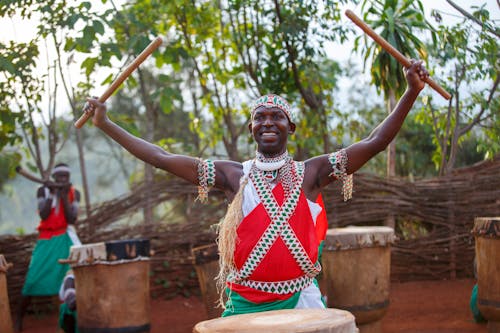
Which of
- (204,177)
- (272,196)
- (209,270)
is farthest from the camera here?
(209,270)

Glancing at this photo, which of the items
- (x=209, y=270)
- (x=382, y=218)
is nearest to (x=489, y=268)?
(x=209, y=270)

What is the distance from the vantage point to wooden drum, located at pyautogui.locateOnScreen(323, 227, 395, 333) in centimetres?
510

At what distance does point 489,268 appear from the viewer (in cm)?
489

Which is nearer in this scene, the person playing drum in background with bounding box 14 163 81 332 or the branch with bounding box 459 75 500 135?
the person playing drum in background with bounding box 14 163 81 332

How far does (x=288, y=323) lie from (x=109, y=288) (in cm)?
284

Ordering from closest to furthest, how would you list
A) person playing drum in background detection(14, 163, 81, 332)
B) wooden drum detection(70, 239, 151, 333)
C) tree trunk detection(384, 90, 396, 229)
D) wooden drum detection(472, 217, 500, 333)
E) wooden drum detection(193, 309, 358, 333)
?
wooden drum detection(193, 309, 358, 333)
wooden drum detection(472, 217, 500, 333)
wooden drum detection(70, 239, 151, 333)
person playing drum in background detection(14, 163, 81, 332)
tree trunk detection(384, 90, 396, 229)

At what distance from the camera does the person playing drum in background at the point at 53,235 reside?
22.6ft

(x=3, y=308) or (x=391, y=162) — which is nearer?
(x=3, y=308)

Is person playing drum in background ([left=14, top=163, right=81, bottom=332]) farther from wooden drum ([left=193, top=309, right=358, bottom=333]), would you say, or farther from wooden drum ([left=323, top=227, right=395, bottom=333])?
wooden drum ([left=193, top=309, right=358, bottom=333])

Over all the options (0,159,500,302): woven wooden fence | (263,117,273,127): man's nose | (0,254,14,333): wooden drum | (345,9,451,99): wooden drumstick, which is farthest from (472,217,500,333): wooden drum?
(0,159,500,302): woven wooden fence

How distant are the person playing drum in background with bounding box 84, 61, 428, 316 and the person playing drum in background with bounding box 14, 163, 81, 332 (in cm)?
358

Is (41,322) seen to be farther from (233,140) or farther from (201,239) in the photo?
(233,140)

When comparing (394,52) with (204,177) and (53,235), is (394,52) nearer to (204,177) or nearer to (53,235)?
(204,177)

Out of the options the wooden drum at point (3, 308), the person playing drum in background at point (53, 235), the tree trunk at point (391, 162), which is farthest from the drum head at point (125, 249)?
the tree trunk at point (391, 162)
